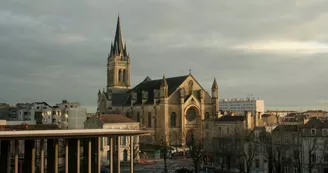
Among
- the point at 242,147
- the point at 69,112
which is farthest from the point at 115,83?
the point at 242,147

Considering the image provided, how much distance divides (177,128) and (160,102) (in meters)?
6.71

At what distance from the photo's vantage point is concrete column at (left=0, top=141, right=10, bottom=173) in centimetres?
3300

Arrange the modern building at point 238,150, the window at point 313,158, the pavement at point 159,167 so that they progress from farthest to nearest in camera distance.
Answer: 1. the pavement at point 159,167
2. the modern building at point 238,150
3. the window at point 313,158

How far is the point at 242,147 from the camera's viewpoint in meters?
54.8

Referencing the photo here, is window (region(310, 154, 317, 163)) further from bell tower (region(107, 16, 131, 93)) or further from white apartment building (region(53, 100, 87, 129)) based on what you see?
bell tower (region(107, 16, 131, 93))

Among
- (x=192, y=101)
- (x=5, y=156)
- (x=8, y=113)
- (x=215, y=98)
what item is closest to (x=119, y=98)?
(x=192, y=101)

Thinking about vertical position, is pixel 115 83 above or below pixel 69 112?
above

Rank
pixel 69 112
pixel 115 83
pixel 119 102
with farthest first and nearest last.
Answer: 1. pixel 115 83
2. pixel 119 102
3. pixel 69 112

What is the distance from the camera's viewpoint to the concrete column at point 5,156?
108 feet

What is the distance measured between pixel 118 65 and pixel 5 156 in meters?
85.9

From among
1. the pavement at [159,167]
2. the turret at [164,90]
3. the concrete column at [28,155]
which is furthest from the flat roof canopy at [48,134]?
the turret at [164,90]

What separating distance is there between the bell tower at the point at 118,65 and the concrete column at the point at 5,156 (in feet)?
271

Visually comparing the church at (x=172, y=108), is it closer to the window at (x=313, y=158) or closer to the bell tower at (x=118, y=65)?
the bell tower at (x=118, y=65)

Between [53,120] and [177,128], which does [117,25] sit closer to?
[53,120]
